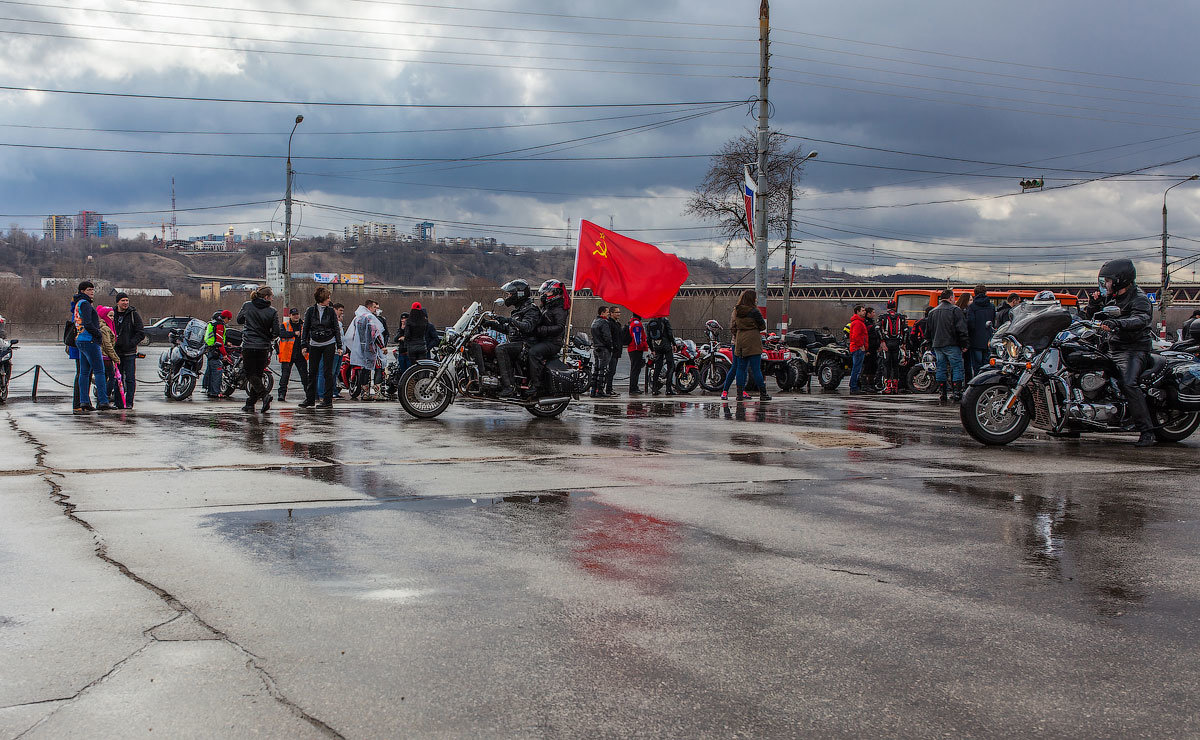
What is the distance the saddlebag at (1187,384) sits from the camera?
416 inches

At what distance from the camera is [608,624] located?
13.4 ft

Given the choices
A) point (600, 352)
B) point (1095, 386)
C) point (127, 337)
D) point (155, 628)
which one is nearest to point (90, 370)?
point (127, 337)

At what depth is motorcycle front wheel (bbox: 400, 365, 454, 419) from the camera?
1309 cm

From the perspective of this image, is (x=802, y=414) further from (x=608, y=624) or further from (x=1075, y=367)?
(x=608, y=624)

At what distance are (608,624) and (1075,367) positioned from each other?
838 cm

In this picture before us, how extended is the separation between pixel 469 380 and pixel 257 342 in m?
3.65

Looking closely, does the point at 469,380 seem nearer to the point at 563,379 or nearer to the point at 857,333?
the point at 563,379

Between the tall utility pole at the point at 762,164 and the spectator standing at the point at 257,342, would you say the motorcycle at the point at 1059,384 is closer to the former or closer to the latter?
the spectator standing at the point at 257,342

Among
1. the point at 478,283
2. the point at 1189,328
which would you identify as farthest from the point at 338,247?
the point at 1189,328

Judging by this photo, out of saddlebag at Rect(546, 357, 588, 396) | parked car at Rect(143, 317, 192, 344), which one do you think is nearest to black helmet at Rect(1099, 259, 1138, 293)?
saddlebag at Rect(546, 357, 588, 396)

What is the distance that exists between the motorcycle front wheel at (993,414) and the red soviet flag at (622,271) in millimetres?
6999

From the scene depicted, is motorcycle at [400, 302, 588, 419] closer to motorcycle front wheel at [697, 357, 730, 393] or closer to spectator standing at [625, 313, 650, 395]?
spectator standing at [625, 313, 650, 395]

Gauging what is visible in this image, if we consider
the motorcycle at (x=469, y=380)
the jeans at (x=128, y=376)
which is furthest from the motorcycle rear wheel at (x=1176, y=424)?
the jeans at (x=128, y=376)

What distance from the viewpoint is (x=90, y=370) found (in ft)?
47.0
